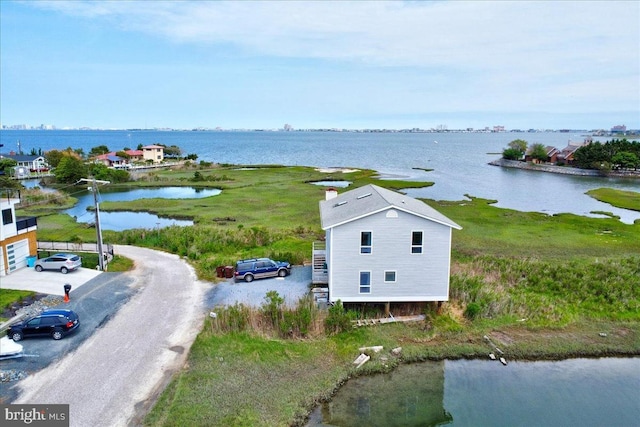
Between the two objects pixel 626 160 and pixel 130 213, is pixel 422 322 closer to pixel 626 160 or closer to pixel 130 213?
pixel 130 213

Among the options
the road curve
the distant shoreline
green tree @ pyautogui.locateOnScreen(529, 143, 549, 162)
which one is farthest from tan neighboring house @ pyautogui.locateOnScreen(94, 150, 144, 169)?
green tree @ pyautogui.locateOnScreen(529, 143, 549, 162)

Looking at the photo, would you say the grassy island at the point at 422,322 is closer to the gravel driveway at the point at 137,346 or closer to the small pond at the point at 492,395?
the small pond at the point at 492,395

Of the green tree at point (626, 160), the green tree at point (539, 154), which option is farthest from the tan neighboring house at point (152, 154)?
the green tree at point (626, 160)

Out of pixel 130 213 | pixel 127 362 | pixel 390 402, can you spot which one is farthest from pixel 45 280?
pixel 130 213

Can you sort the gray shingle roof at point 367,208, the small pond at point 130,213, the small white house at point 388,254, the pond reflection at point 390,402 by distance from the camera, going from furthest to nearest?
the small pond at point 130,213, the small white house at point 388,254, the gray shingle roof at point 367,208, the pond reflection at point 390,402

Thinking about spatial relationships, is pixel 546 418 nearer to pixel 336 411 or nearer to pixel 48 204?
pixel 336 411
